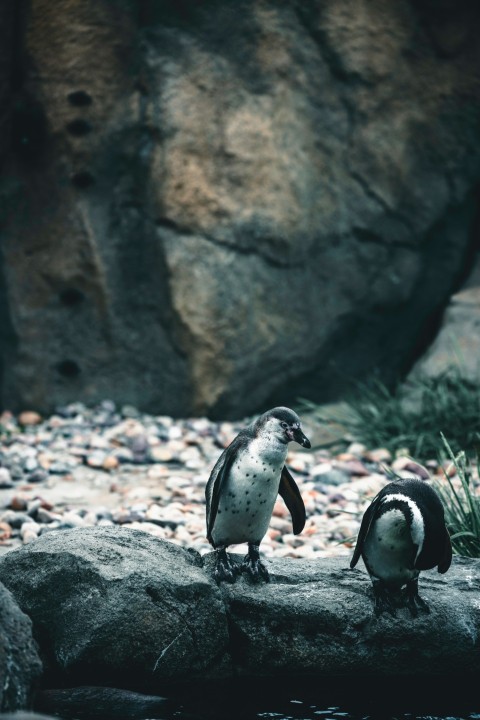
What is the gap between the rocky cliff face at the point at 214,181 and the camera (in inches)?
268

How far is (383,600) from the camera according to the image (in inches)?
148

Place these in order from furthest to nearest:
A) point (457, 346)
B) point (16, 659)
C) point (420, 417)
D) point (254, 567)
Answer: point (457, 346) → point (420, 417) → point (254, 567) → point (16, 659)

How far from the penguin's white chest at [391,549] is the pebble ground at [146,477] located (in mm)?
941

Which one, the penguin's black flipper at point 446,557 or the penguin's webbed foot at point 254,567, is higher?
the penguin's black flipper at point 446,557

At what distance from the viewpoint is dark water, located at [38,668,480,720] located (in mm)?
3365

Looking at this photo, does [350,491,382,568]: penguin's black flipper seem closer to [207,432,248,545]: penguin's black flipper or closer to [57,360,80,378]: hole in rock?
[207,432,248,545]: penguin's black flipper

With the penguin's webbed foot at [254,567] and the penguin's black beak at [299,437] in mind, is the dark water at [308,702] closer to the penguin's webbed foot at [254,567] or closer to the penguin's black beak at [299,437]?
the penguin's webbed foot at [254,567]

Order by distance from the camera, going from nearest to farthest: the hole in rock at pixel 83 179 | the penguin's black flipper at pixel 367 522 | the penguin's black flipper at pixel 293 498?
1. the penguin's black flipper at pixel 367 522
2. the penguin's black flipper at pixel 293 498
3. the hole in rock at pixel 83 179

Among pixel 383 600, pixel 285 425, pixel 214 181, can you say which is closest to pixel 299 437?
pixel 285 425

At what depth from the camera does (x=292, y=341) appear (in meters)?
7.26

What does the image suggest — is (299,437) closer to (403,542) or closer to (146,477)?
(403,542)

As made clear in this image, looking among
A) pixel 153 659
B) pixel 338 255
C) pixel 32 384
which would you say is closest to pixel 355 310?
pixel 338 255

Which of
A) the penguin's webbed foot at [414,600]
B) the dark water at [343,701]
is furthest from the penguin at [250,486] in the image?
the penguin's webbed foot at [414,600]

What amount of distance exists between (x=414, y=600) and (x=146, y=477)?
2655mm
